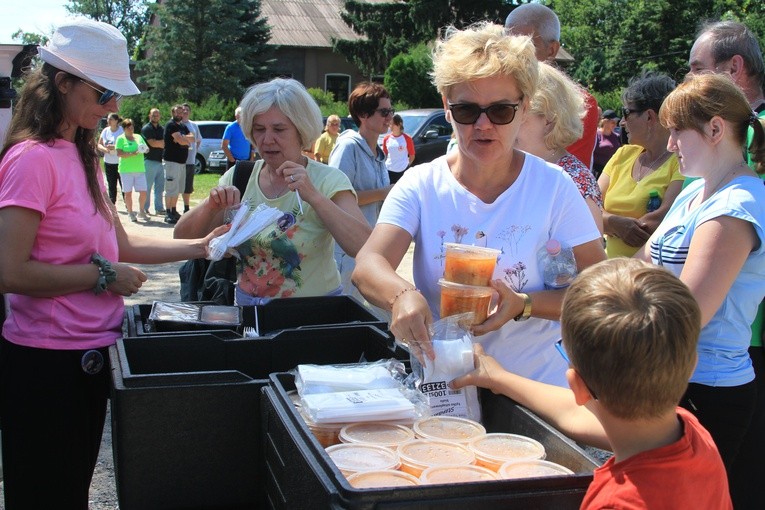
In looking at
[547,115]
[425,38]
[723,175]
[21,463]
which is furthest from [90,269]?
[425,38]

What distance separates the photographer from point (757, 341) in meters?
2.74

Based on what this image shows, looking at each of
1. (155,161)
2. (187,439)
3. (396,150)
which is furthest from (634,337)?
(155,161)

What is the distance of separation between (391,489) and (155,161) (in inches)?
525

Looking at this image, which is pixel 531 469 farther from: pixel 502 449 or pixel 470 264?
pixel 470 264

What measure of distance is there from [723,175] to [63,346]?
221cm

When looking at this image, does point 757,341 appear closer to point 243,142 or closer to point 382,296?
point 382,296

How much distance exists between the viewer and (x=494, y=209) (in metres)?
2.20

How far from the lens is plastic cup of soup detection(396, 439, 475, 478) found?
5.13 ft

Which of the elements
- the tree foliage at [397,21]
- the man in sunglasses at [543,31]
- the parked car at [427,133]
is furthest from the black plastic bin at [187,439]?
the tree foliage at [397,21]

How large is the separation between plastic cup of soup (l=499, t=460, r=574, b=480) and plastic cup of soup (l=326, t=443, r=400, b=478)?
222 millimetres

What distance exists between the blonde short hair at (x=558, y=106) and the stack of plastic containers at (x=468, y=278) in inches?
47.3

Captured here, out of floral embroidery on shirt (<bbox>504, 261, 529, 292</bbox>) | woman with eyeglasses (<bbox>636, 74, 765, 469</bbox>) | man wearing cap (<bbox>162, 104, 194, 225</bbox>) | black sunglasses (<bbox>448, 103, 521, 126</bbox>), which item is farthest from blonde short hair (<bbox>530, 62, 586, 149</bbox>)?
man wearing cap (<bbox>162, 104, 194, 225</bbox>)

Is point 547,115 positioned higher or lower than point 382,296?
higher

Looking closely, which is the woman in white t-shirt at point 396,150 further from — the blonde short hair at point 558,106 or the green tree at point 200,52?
the green tree at point 200,52
